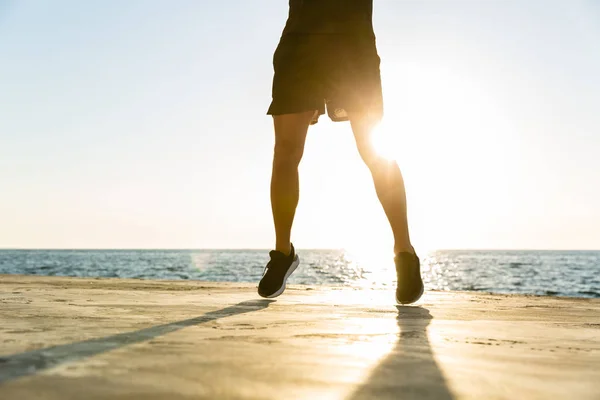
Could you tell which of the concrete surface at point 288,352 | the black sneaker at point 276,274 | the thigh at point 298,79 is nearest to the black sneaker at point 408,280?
the concrete surface at point 288,352

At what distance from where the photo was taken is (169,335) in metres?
1.75

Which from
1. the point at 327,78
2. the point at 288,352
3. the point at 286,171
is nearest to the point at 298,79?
the point at 327,78

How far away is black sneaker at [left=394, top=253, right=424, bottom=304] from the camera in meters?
3.11

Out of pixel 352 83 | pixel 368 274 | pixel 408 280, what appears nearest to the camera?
pixel 408 280

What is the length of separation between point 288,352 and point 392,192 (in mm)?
1914

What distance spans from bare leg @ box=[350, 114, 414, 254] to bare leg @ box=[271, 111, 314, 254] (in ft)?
1.25

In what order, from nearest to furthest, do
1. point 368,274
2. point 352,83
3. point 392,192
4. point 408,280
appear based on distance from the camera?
point 408,280, point 392,192, point 352,83, point 368,274

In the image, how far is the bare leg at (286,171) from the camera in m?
3.44

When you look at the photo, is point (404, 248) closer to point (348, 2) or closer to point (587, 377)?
point (348, 2)

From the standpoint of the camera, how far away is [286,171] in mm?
3486

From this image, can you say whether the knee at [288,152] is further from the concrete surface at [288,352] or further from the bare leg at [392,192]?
the concrete surface at [288,352]

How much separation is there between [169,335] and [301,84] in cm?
198

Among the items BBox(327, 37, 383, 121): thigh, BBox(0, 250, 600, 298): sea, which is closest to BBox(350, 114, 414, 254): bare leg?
BBox(327, 37, 383, 121): thigh

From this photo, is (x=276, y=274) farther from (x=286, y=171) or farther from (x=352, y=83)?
(x=352, y=83)
